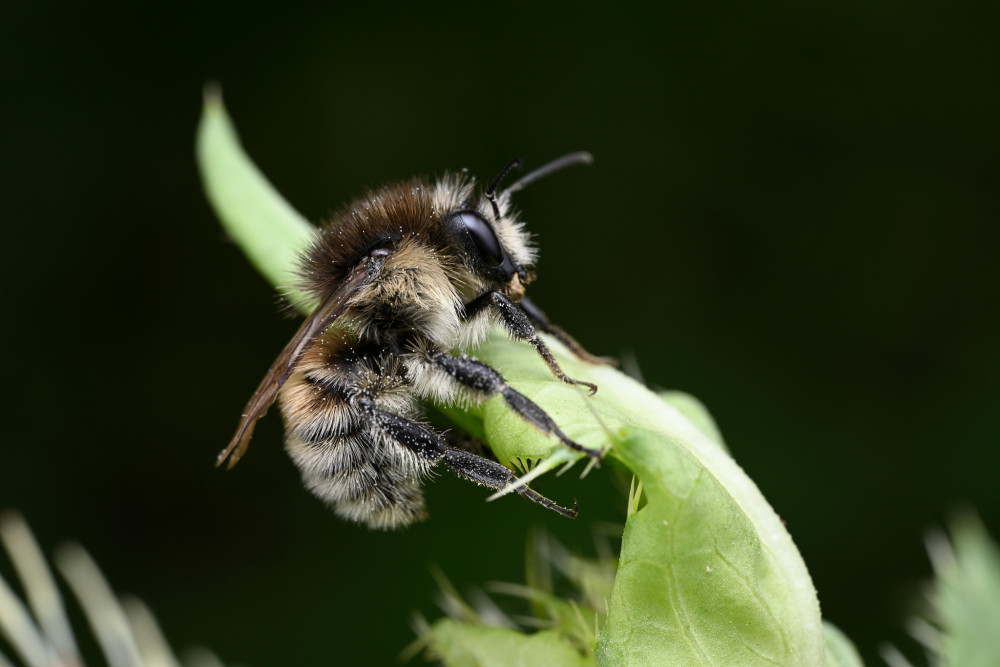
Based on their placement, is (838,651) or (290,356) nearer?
(838,651)

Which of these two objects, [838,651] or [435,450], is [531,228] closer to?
[435,450]

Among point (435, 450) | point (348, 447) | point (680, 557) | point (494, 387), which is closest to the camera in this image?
point (680, 557)

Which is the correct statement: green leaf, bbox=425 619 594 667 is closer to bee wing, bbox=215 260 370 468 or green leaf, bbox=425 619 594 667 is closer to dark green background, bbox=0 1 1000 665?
bee wing, bbox=215 260 370 468

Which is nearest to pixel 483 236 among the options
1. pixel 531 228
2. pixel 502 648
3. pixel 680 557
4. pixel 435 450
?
pixel 435 450

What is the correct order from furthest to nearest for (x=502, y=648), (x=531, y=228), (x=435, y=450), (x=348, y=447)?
(x=531, y=228), (x=348, y=447), (x=435, y=450), (x=502, y=648)

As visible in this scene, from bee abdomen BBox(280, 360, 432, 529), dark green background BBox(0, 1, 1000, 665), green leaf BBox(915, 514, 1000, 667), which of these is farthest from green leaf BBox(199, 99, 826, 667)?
dark green background BBox(0, 1, 1000, 665)

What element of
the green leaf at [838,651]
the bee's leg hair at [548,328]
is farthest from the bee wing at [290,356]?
the green leaf at [838,651]
